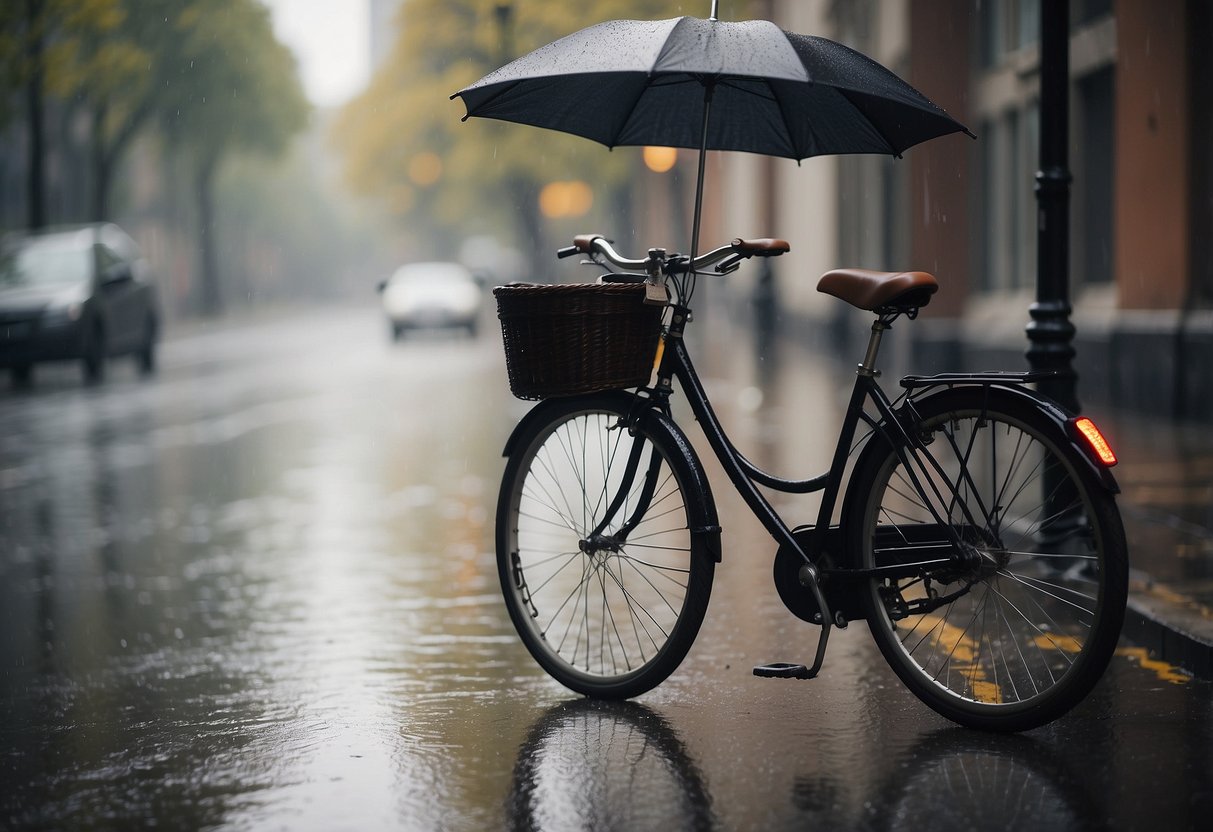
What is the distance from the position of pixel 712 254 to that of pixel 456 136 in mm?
50929

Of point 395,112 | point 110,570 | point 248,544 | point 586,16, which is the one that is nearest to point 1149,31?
point 248,544

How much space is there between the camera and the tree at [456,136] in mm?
46312

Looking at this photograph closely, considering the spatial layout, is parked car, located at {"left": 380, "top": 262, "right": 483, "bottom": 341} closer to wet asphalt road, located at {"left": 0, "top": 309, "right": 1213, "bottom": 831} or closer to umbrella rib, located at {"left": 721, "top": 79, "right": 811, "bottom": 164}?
wet asphalt road, located at {"left": 0, "top": 309, "right": 1213, "bottom": 831}

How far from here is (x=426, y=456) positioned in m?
13.0

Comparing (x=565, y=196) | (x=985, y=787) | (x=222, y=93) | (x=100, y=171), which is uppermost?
(x=222, y=93)

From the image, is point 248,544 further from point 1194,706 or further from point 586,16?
point 586,16

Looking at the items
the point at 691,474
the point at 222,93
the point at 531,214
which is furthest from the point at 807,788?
the point at 531,214

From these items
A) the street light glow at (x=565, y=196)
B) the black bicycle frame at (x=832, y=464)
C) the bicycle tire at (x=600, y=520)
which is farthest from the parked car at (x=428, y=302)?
the black bicycle frame at (x=832, y=464)

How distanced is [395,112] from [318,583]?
5004 cm

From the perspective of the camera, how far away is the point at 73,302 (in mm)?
21594

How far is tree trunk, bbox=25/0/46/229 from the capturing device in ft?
102

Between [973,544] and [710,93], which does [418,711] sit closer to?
[973,544]

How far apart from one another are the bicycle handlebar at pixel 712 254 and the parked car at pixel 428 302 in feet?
93.3

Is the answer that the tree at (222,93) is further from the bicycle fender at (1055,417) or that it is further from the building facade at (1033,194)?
the bicycle fender at (1055,417)
